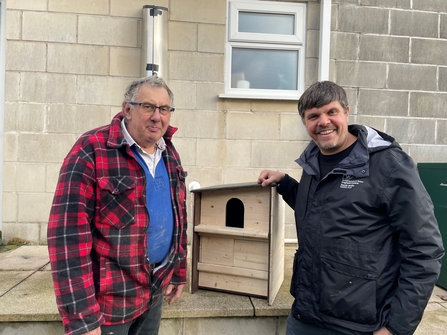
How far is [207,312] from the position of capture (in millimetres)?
2646

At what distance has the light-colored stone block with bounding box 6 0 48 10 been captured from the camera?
413cm

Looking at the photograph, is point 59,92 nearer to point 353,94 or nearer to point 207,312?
point 207,312

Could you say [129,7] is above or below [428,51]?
above

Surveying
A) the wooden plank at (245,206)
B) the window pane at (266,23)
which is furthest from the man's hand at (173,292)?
the window pane at (266,23)

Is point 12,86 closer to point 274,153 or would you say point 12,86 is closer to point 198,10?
point 198,10

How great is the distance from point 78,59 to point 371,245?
3.83 m

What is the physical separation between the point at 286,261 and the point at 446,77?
316 centimetres

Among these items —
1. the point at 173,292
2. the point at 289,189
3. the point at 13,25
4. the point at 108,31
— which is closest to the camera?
the point at 173,292

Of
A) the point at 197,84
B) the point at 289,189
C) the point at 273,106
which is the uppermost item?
the point at 197,84

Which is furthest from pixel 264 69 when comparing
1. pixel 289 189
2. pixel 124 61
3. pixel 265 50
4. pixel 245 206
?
Result: pixel 289 189

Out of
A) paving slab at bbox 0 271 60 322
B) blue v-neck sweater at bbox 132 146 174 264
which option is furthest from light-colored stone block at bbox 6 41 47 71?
blue v-neck sweater at bbox 132 146 174 264

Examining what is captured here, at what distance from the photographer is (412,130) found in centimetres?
463

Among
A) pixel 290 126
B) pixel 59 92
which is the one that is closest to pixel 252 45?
pixel 290 126

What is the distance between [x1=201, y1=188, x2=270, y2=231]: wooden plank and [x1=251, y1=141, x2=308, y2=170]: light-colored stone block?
1.70m
